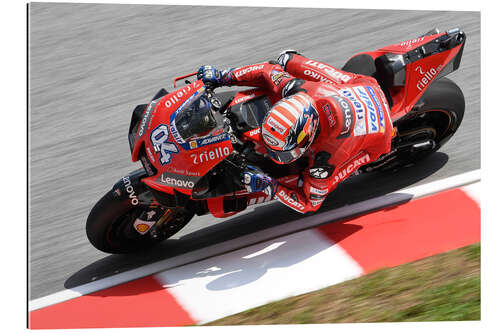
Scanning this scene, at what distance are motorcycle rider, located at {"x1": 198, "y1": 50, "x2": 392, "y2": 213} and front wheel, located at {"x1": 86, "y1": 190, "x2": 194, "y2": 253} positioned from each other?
40.0 inches

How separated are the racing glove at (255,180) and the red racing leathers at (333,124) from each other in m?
0.18

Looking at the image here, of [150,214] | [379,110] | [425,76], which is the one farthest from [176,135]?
[425,76]

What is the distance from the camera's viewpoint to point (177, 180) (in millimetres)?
4988

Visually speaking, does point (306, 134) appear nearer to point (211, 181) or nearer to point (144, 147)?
point (211, 181)

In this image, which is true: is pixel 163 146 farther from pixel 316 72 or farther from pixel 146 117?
pixel 316 72

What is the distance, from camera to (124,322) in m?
5.13

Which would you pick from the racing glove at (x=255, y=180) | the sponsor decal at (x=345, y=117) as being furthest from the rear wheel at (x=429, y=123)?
the racing glove at (x=255, y=180)

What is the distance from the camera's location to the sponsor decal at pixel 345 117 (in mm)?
5191

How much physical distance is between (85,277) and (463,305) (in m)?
3.15

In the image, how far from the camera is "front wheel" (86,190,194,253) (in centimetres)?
539

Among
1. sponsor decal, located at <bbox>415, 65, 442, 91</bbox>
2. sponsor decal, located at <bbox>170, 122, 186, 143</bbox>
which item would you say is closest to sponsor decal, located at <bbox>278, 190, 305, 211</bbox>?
sponsor decal, located at <bbox>170, 122, 186, 143</bbox>

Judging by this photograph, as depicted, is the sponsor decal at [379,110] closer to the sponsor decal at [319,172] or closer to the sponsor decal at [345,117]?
the sponsor decal at [345,117]

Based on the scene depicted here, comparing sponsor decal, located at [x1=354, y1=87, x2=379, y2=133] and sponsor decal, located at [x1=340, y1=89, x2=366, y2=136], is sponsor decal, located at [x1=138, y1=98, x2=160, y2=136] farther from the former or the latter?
sponsor decal, located at [x1=354, y1=87, x2=379, y2=133]

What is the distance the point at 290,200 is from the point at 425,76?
5.57 ft
